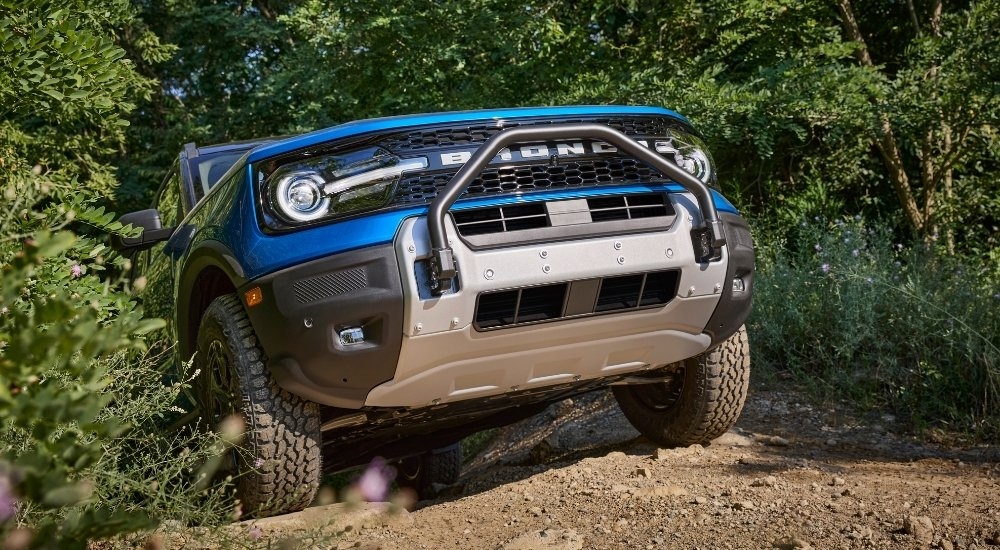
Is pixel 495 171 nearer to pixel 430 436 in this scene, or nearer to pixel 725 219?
pixel 725 219

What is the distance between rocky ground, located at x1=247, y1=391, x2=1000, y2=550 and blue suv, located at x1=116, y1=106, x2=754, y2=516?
405 mm

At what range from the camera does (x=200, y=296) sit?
400cm

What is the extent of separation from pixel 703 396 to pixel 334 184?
176cm

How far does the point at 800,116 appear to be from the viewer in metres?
8.32

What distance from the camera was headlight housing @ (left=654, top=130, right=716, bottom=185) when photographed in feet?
12.3

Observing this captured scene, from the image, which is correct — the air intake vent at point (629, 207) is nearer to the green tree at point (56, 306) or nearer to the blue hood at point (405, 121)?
the blue hood at point (405, 121)

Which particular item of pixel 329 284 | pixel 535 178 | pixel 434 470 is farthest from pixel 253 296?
pixel 434 470

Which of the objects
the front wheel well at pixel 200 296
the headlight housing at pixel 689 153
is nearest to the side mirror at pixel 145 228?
the front wheel well at pixel 200 296

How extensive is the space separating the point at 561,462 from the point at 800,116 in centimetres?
447

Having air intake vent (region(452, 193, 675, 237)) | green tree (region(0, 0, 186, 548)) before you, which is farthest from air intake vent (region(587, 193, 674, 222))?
green tree (region(0, 0, 186, 548))

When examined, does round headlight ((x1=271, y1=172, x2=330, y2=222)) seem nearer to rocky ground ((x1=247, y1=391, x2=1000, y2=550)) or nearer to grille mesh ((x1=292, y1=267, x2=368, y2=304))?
grille mesh ((x1=292, y1=267, x2=368, y2=304))

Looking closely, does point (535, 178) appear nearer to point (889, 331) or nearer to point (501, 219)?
point (501, 219)

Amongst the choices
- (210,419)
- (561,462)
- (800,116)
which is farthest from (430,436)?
(800,116)

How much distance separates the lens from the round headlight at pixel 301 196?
335 centimetres
